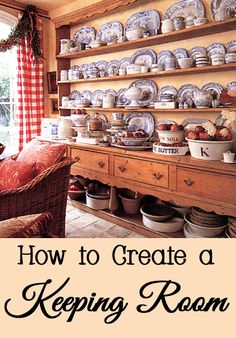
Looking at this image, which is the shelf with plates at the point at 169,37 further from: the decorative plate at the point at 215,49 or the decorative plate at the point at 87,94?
the decorative plate at the point at 87,94

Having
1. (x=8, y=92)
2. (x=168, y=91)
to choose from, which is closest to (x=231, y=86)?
(x=168, y=91)

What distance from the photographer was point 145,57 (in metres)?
2.65

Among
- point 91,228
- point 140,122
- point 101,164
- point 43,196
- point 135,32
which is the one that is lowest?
point 91,228

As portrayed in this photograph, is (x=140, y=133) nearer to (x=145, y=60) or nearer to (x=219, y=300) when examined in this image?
(x=145, y=60)

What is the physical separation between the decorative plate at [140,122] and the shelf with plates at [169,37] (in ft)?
2.04

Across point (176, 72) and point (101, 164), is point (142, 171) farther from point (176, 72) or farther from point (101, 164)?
point (176, 72)

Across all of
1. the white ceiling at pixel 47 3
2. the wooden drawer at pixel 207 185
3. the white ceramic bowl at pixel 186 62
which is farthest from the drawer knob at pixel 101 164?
the white ceiling at pixel 47 3

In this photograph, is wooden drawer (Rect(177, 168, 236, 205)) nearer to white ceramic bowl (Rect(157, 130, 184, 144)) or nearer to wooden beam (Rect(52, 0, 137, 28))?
white ceramic bowl (Rect(157, 130, 184, 144))

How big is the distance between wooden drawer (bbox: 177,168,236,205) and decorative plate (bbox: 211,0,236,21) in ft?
3.76

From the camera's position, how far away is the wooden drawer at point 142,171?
212 cm

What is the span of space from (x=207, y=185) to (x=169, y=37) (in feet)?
4.17

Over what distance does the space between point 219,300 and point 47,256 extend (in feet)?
1.53

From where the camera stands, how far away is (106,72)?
2961 mm

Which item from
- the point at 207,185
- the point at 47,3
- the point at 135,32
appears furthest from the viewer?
the point at 47,3
